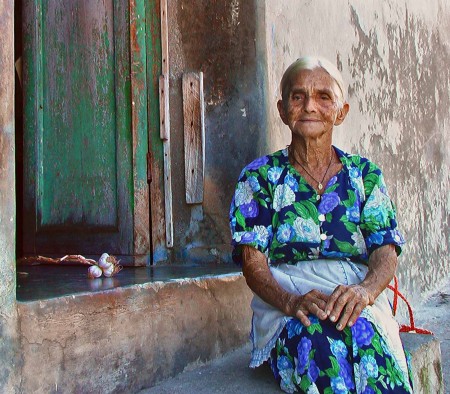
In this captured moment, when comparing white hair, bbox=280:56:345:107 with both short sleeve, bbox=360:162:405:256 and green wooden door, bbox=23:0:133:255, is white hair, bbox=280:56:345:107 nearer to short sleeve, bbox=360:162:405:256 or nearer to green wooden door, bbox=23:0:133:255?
short sleeve, bbox=360:162:405:256

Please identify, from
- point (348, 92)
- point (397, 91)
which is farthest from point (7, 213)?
point (397, 91)

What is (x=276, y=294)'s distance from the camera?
2.12 metres

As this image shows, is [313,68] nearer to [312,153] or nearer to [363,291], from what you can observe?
[312,153]

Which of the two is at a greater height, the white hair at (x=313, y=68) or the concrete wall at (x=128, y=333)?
the white hair at (x=313, y=68)

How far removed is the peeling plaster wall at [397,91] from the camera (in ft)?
11.7

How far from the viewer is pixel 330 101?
2.33 meters

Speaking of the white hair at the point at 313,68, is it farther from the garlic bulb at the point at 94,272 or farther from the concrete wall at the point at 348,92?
the garlic bulb at the point at 94,272

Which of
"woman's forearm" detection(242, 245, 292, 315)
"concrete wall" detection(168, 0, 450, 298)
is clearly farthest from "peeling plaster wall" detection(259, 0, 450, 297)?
"woman's forearm" detection(242, 245, 292, 315)

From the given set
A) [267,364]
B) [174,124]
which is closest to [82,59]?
[174,124]

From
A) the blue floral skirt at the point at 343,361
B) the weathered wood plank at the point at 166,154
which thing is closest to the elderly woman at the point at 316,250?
the blue floral skirt at the point at 343,361

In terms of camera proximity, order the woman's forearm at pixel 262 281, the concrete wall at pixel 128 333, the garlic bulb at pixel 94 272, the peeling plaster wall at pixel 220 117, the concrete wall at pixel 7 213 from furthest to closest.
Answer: the peeling plaster wall at pixel 220 117 → the garlic bulb at pixel 94 272 → the woman's forearm at pixel 262 281 → the concrete wall at pixel 128 333 → the concrete wall at pixel 7 213

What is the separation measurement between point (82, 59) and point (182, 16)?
0.63 m

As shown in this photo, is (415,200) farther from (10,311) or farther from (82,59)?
(10,311)

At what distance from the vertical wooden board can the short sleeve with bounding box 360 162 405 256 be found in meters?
1.14
